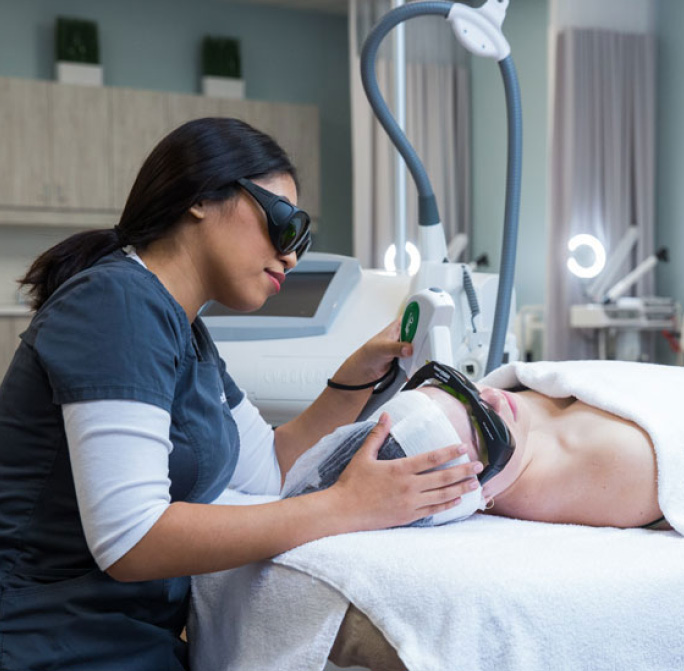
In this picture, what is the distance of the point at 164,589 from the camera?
1022 mm

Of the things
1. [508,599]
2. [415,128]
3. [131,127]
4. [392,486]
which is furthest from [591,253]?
[508,599]

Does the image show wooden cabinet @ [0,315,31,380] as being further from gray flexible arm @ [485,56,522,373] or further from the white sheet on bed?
the white sheet on bed

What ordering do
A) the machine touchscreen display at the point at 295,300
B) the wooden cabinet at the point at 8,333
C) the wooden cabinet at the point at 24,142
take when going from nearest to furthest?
the machine touchscreen display at the point at 295,300 → the wooden cabinet at the point at 8,333 → the wooden cabinet at the point at 24,142

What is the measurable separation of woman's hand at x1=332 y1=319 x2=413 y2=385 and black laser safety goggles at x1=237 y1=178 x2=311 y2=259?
27 centimetres

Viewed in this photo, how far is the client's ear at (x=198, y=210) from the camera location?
3.29ft

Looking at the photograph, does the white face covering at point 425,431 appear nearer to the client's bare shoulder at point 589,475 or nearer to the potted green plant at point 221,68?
the client's bare shoulder at point 589,475

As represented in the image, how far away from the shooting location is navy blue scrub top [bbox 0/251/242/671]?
874 mm

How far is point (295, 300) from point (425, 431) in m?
1.08

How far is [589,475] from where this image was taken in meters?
1.10

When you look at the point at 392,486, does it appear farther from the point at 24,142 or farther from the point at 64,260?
the point at 24,142

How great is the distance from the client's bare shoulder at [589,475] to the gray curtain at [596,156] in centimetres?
331

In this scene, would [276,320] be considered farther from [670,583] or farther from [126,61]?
[126,61]

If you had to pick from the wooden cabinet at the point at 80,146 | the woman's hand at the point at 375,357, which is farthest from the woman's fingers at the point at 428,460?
the wooden cabinet at the point at 80,146

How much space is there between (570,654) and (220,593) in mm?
393
